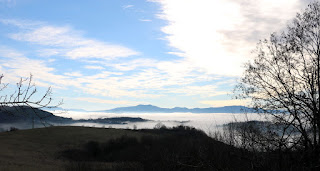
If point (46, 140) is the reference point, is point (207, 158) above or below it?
above

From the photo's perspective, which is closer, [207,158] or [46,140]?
[207,158]

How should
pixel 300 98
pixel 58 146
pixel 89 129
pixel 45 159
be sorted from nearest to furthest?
pixel 300 98 → pixel 45 159 → pixel 58 146 → pixel 89 129

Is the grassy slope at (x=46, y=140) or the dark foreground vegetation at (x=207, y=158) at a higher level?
the dark foreground vegetation at (x=207, y=158)

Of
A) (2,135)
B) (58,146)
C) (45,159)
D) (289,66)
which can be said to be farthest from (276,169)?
(2,135)

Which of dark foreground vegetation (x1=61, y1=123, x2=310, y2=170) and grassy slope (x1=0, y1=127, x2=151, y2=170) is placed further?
grassy slope (x1=0, y1=127, x2=151, y2=170)

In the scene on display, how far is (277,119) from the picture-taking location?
1750cm

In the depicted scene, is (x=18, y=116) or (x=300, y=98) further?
(x=300, y=98)

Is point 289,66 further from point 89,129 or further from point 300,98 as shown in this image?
point 89,129

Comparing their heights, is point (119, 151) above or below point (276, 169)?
below

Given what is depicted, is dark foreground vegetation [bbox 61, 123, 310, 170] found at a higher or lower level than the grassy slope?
higher

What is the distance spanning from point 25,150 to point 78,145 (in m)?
17.0

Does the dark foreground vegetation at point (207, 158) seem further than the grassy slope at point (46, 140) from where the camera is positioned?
No

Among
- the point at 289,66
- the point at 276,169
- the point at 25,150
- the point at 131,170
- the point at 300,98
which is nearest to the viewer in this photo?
the point at 276,169

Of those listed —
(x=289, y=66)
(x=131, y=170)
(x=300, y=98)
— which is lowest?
(x=131, y=170)
